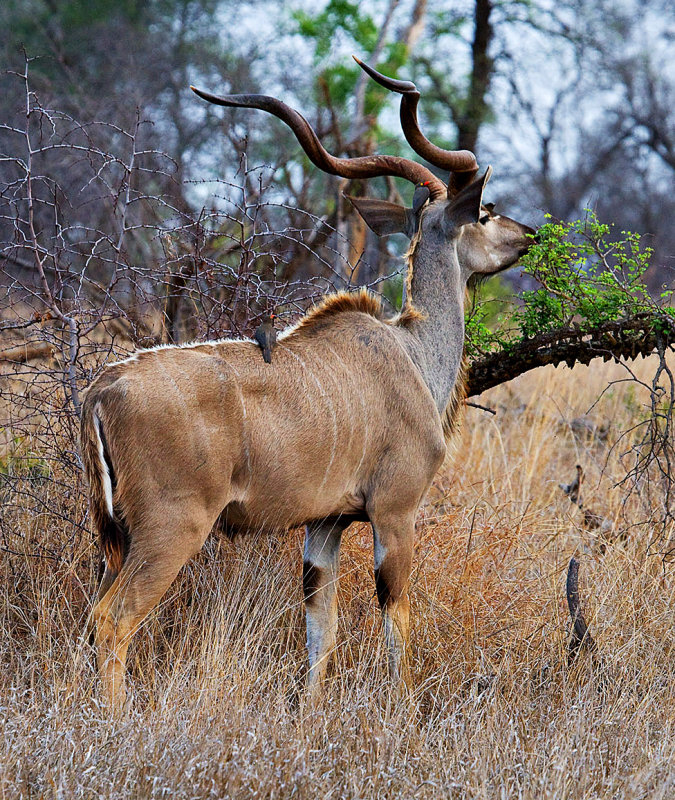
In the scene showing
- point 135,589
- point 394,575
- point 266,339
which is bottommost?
point 394,575

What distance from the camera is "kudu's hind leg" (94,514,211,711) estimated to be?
2922mm

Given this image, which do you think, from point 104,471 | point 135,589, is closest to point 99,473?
point 104,471

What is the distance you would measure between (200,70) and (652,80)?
10722 millimetres

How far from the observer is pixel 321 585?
365 cm

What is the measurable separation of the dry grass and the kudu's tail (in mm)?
386

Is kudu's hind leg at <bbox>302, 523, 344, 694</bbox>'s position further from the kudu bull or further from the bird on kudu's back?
the bird on kudu's back

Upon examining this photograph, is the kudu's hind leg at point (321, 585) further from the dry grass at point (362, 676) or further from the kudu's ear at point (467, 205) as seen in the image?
the kudu's ear at point (467, 205)

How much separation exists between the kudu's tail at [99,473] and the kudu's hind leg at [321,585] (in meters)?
0.89

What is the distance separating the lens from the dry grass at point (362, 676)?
2.52 metres

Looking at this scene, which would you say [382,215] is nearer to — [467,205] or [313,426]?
[467,205]

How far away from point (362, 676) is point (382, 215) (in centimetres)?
208

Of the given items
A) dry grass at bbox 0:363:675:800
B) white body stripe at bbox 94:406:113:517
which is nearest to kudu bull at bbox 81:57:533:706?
white body stripe at bbox 94:406:113:517

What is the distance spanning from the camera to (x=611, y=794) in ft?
8.41

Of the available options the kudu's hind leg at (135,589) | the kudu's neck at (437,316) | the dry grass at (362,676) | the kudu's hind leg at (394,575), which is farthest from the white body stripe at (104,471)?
the kudu's neck at (437,316)
